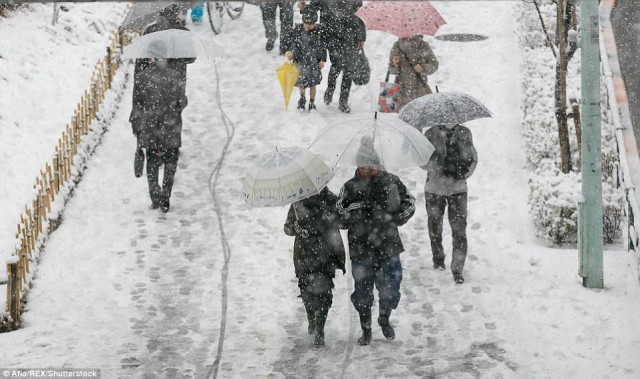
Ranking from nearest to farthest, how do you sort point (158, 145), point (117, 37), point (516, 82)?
point (158, 145) → point (516, 82) → point (117, 37)

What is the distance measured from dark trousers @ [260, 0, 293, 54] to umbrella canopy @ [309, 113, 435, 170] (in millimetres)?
8198

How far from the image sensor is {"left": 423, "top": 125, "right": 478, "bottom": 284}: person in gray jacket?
10.6m

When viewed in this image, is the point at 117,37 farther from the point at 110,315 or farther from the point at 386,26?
the point at 110,315

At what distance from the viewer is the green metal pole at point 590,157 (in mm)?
10492

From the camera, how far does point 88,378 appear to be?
9086 mm

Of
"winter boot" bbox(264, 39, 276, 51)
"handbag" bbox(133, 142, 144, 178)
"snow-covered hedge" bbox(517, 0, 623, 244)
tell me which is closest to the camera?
"snow-covered hedge" bbox(517, 0, 623, 244)

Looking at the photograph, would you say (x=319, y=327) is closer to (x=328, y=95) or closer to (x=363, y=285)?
(x=363, y=285)

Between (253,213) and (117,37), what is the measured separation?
6123 mm

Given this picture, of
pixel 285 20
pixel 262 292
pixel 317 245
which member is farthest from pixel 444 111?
pixel 285 20

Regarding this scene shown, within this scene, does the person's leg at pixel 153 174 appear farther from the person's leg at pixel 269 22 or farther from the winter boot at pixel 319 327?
the person's leg at pixel 269 22

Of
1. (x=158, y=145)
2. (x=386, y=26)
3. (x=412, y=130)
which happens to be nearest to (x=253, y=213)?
(x=158, y=145)

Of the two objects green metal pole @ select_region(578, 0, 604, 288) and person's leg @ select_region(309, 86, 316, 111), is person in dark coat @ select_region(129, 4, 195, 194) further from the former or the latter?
green metal pole @ select_region(578, 0, 604, 288)

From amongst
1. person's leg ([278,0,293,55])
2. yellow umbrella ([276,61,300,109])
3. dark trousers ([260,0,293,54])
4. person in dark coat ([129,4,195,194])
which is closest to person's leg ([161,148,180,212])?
person in dark coat ([129,4,195,194])

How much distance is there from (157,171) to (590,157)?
16.4 feet
